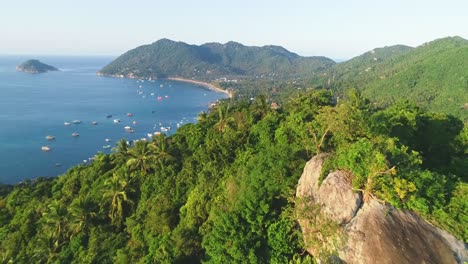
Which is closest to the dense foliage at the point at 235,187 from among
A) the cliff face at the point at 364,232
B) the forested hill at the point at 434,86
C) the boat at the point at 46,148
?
the cliff face at the point at 364,232

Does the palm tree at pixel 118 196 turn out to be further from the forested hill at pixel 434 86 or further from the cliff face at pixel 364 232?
the forested hill at pixel 434 86

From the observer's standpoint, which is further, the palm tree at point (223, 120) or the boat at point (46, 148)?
the boat at point (46, 148)

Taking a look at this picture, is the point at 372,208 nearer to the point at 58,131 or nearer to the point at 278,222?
the point at 278,222

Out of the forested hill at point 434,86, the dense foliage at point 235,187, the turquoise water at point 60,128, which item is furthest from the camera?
the forested hill at point 434,86

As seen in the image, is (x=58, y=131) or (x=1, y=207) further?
(x=58, y=131)

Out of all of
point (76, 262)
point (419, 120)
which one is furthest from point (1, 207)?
point (419, 120)

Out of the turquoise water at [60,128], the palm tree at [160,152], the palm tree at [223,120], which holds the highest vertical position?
the palm tree at [223,120]
